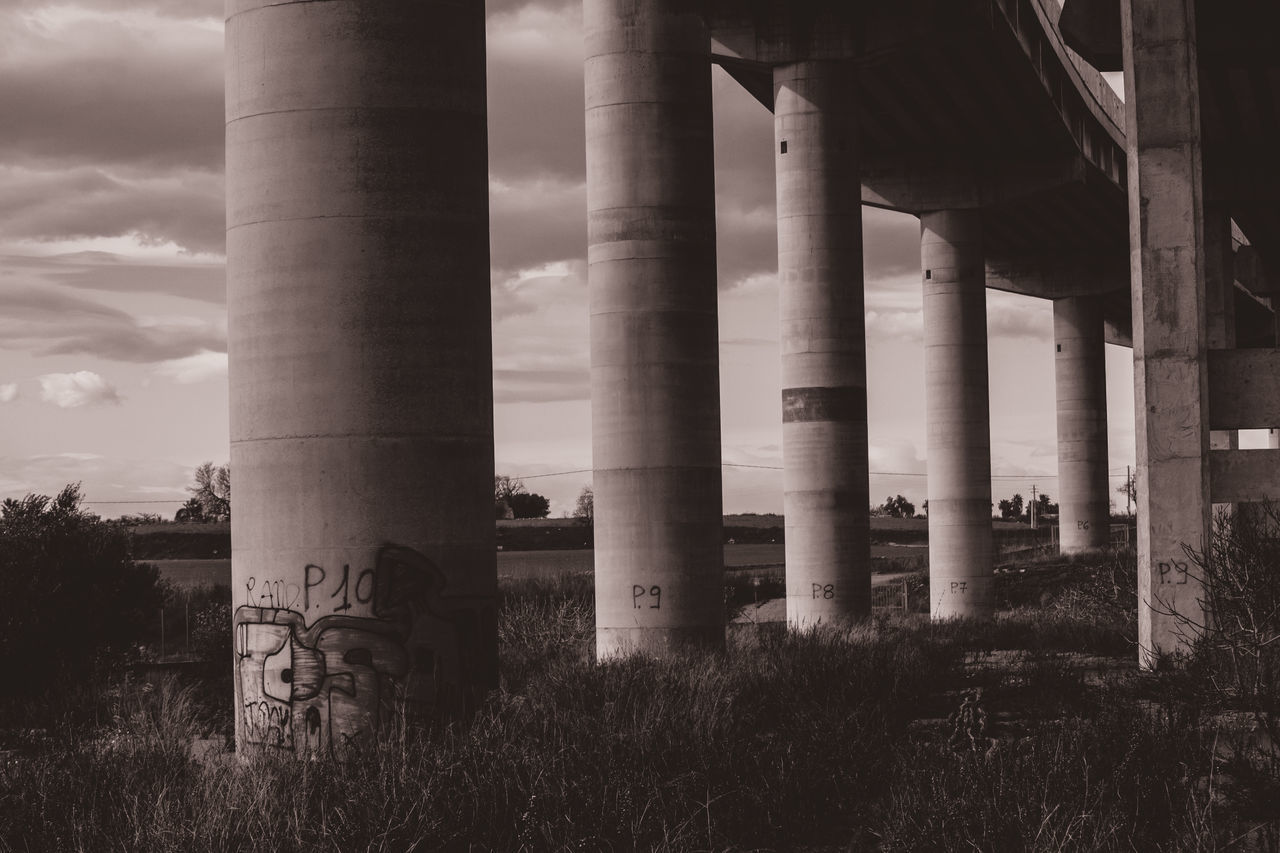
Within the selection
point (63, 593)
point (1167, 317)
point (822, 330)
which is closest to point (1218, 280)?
point (822, 330)

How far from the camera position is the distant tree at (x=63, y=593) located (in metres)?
24.0

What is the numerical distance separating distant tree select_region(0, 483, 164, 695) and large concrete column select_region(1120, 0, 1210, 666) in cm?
1555

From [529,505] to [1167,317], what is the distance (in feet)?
474

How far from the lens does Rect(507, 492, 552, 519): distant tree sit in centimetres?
16250

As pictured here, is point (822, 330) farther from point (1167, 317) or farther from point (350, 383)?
point (350, 383)

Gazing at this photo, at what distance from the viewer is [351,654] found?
1041 cm

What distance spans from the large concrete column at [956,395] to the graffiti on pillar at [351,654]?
3588 cm

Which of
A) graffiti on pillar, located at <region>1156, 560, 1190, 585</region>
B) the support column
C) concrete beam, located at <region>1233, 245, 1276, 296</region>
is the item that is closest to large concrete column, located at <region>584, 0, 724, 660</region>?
graffiti on pillar, located at <region>1156, 560, 1190, 585</region>

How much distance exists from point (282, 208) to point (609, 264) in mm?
12108

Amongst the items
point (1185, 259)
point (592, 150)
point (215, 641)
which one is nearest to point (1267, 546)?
point (1185, 259)

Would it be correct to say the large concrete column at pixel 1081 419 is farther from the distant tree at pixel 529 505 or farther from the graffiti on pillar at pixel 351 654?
the distant tree at pixel 529 505

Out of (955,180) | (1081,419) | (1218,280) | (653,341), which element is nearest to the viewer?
(653,341)

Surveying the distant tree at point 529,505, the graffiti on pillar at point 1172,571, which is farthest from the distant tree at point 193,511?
the graffiti on pillar at point 1172,571

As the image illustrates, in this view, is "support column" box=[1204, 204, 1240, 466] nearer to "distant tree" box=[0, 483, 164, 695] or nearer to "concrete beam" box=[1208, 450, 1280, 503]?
"concrete beam" box=[1208, 450, 1280, 503]
